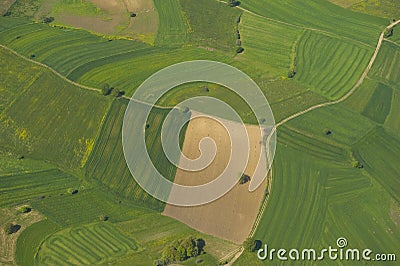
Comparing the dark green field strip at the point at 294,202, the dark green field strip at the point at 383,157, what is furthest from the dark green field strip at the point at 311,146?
the dark green field strip at the point at 383,157

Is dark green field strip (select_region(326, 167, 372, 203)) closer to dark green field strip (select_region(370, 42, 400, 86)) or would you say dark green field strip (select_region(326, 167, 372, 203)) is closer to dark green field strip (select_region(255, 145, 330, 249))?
dark green field strip (select_region(255, 145, 330, 249))

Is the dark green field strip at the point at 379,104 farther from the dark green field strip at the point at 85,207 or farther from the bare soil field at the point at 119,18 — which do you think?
Answer: the bare soil field at the point at 119,18

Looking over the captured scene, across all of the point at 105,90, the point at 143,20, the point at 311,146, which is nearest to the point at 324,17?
the point at 311,146

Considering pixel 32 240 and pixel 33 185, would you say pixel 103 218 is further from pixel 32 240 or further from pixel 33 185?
pixel 33 185

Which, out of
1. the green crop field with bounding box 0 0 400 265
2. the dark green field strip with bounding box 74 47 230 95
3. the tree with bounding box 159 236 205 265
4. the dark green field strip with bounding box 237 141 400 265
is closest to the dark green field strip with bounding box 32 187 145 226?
the green crop field with bounding box 0 0 400 265

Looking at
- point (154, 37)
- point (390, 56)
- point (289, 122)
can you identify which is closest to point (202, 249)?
A: point (289, 122)

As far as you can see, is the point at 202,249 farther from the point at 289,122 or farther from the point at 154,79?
the point at 154,79
